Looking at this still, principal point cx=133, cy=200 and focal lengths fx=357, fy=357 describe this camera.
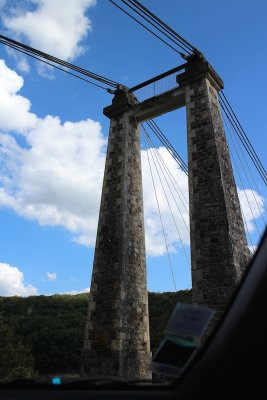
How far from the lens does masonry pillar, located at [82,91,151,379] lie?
35.2 feet

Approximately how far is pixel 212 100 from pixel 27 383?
11.3 meters

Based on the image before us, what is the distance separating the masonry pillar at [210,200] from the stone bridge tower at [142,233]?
0.03 metres

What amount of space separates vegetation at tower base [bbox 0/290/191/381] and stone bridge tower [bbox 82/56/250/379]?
930 cm

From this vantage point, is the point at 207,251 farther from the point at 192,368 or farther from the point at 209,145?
the point at 192,368

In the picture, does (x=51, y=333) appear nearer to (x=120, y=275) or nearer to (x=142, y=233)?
(x=142, y=233)

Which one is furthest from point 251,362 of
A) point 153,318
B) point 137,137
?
point 153,318

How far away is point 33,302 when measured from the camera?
3319cm

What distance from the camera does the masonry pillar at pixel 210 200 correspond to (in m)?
9.39

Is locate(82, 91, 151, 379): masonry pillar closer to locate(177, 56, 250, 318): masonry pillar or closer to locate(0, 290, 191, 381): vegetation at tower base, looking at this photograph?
locate(177, 56, 250, 318): masonry pillar

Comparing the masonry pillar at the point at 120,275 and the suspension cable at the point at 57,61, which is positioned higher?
the suspension cable at the point at 57,61

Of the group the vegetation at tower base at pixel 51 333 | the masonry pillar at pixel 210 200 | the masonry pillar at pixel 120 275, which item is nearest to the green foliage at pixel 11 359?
the vegetation at tower base at pixel 51 333

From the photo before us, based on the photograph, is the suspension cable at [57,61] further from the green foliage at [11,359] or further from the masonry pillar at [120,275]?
the green foliage at [11,359]

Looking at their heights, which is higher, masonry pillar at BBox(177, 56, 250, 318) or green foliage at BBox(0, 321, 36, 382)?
masonry pillar at BBox(177, 56, 250, 318)

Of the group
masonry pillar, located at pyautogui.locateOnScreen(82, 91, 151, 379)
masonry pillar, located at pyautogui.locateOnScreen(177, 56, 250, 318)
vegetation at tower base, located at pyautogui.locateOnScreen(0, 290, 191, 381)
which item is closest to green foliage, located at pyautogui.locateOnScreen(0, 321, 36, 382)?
vegetation at tower base, located at pyautogui.locateOnScreen(0, 290, 191, 381)
